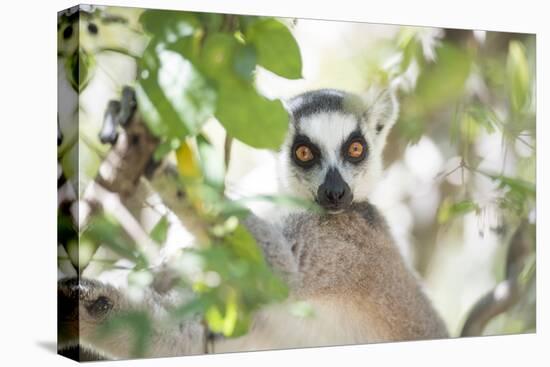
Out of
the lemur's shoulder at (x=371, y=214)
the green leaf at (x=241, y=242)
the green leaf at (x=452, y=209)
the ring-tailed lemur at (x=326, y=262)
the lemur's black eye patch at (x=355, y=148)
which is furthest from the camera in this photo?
the green leaf at (x=452, y=209)

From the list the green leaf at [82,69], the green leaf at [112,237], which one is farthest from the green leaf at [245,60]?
the green leaf at [112,237]

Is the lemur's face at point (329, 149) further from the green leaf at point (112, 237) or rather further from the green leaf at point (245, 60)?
the green leaf at point (112, 237)

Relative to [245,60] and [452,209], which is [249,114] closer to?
[245,60]

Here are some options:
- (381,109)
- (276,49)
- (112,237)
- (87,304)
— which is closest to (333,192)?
(381,109)

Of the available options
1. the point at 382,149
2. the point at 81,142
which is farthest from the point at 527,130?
the point at 81,142

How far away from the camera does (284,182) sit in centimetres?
578

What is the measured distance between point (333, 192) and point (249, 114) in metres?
0.81

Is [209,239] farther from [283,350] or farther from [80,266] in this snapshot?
[283,350]

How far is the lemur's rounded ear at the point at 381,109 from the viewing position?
601cm

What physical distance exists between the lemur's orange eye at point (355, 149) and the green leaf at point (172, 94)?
100 centimetres

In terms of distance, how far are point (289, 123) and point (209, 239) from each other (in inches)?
37.6

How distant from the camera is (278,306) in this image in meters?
5.78

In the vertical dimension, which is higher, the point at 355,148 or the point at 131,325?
the point at 355,148

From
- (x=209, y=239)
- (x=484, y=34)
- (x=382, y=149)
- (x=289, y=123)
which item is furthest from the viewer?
(x=484, y=34)
